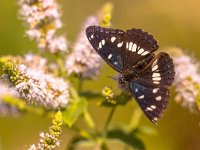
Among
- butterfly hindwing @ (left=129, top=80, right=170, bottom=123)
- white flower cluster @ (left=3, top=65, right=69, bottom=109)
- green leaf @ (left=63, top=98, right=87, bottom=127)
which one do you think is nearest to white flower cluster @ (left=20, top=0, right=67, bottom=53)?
white flower cluster @ (left=3, top=65, right=69, bottom=109)

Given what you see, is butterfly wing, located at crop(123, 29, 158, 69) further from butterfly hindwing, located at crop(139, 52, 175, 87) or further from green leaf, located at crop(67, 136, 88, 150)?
green leaf, located at crop(67, 136, 88, 150)

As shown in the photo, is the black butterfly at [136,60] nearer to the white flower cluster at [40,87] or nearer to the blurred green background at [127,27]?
the white flower cluster at [40,87]

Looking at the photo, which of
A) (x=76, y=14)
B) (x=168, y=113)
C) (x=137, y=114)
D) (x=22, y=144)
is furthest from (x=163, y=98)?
(x=76, y=14)

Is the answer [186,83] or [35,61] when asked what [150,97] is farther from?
[35,61]

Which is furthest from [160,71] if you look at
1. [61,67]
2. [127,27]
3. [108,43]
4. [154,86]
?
[127,27]

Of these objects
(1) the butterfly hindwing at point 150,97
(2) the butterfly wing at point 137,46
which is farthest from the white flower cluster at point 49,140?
(2) the butterfly wing at point 137,46

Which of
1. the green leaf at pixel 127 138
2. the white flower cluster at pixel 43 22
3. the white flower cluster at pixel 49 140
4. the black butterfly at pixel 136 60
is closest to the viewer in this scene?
the white flower cluster at pixel 49 140
